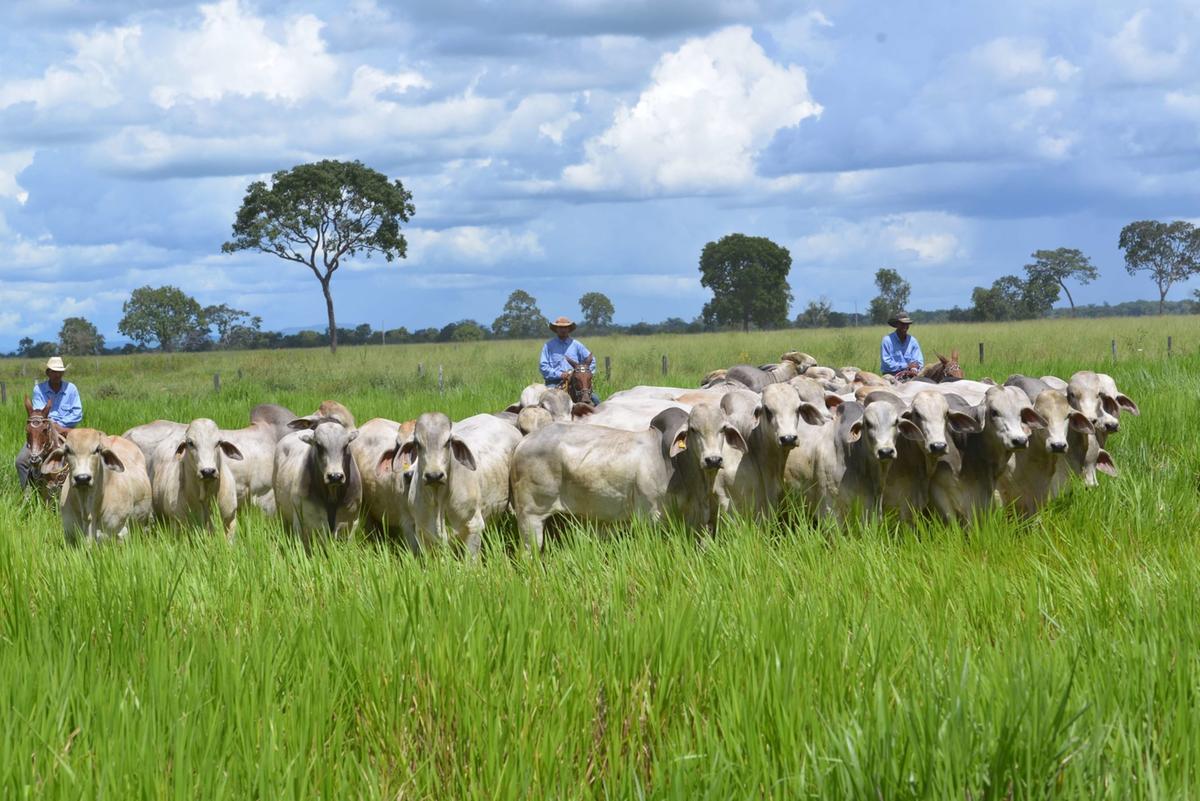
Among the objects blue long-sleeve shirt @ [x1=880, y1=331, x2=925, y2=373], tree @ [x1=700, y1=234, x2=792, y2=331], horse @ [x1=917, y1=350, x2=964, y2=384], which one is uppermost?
tree @ [x1=700, y1=234, x2=792, y2=331]

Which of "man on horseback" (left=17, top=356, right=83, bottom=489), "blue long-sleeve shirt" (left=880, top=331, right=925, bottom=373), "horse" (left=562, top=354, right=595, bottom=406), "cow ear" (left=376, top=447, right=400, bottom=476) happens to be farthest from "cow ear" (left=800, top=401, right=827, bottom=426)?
"man on horseback" (left=17, top=356, right=83, bottom=489)

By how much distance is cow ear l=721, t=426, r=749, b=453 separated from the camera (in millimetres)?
8062

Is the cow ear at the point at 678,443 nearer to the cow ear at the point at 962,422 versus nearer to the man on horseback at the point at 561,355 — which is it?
the cow ear at the point at 962,422

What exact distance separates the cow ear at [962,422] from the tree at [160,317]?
237ft

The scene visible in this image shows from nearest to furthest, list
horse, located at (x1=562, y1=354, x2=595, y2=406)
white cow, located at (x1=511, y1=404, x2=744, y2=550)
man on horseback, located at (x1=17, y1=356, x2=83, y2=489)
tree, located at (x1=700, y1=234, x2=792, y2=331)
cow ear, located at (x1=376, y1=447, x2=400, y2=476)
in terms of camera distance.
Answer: white cow, located at (x1=511, y1=404, x2=744, y2=550)
cow ear, located at (x1=376, y1=447, x2=400, y2=476)
man on horseback, located at (x1=17, y1=356, x2=83, y2=489)
horse, located at (x1=562, y1=354, x2=595, y2=406)
tree, located at (x1=700, y1=234, x2=792, y2=331)

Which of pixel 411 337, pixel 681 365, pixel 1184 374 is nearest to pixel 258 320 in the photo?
pixel 411 337

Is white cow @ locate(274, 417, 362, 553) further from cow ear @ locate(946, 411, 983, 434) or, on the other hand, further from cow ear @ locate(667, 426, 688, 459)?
cow ear @ locate(946, 411, 983, 434)

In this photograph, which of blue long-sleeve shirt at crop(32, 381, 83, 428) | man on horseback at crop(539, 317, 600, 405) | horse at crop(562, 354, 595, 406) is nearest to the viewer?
blue long-sleeve shirt at crop(32, 381, 83, 428)

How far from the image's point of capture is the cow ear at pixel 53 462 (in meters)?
9.38

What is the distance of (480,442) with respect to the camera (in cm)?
901

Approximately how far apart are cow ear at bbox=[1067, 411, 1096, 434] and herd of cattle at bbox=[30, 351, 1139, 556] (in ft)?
0.06

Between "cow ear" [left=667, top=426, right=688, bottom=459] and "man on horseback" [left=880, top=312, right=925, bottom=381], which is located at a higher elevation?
"man on horseback" [left=880, top=312, right=925, bottom=381]

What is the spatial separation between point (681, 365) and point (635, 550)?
21.9 metres

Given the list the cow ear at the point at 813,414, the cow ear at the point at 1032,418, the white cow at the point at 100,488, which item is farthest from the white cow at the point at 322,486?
the cow ear at the point at 1032,418
